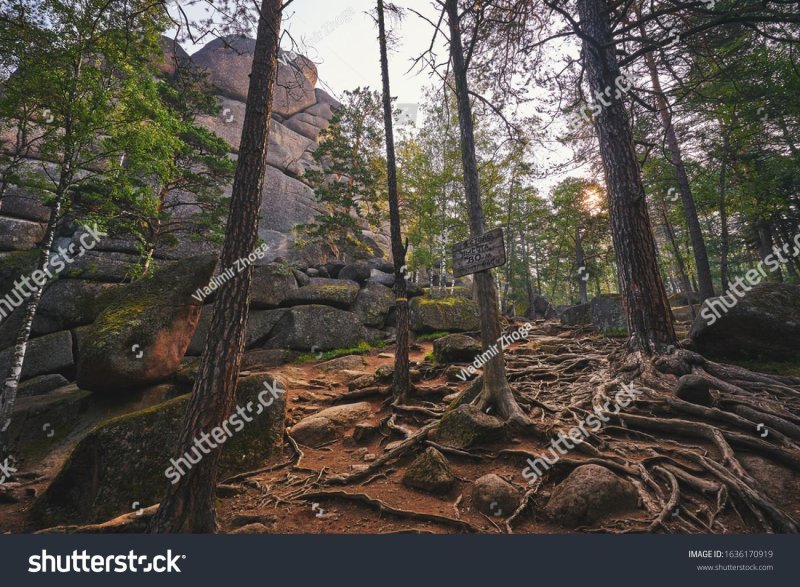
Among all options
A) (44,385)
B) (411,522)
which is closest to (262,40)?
(411,522)

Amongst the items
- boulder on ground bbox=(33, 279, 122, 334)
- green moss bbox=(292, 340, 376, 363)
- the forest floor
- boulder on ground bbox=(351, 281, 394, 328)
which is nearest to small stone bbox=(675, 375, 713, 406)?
the forest floor

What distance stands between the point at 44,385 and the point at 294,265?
1023 centimetres

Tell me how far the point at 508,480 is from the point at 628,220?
4.96 m

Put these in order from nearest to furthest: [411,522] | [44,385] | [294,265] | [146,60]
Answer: [411,522], [146,60], [44,385], [294,265]

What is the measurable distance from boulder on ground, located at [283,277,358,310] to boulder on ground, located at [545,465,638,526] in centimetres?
1340

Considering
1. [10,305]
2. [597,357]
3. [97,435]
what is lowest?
[97,435]

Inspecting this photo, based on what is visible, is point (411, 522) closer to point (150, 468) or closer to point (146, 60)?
point (150, 468)

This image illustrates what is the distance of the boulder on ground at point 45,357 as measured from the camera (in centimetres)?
1084

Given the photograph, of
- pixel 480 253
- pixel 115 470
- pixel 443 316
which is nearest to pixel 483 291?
pixel 480 253

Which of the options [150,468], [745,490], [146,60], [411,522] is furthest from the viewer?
[146,60]

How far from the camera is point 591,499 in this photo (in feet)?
9.83

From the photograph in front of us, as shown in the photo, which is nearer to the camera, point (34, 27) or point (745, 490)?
point (745, 490)

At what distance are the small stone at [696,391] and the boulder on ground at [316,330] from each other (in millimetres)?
11685

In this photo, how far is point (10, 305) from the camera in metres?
12.2
